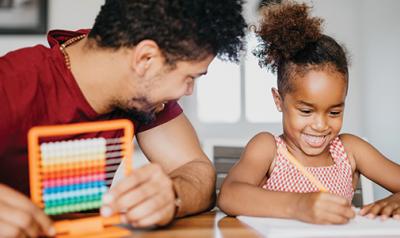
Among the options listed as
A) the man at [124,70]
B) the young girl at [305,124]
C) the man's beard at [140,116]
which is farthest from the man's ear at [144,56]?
the young girl at [305,124]

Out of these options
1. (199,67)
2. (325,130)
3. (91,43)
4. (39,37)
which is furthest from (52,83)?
(39,37)

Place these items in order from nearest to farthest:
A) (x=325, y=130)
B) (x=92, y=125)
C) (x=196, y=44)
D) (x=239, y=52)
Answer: (x=92, y=125), (x=196, y=44), (x=239, y=52), (x=325, y=130)

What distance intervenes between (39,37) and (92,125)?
Answer: 202 cm

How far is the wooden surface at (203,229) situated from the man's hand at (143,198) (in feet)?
0.07

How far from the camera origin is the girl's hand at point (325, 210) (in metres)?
0.93

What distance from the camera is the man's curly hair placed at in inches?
39.2

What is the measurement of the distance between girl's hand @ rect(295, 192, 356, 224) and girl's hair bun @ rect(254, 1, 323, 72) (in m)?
0.51

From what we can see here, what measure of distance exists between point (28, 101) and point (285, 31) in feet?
2.26

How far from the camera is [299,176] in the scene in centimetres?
140

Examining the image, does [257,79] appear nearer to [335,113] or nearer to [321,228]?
[335,113]

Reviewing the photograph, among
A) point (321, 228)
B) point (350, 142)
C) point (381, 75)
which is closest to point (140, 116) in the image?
point (321, 228)

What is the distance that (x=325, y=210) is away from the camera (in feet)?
3.06

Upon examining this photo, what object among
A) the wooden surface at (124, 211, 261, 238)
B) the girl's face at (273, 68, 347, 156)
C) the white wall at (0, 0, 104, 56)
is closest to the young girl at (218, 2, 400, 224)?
the girl's face at (273, 68, 347, 156)

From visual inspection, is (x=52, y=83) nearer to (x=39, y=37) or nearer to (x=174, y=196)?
(x=174, y=196)
